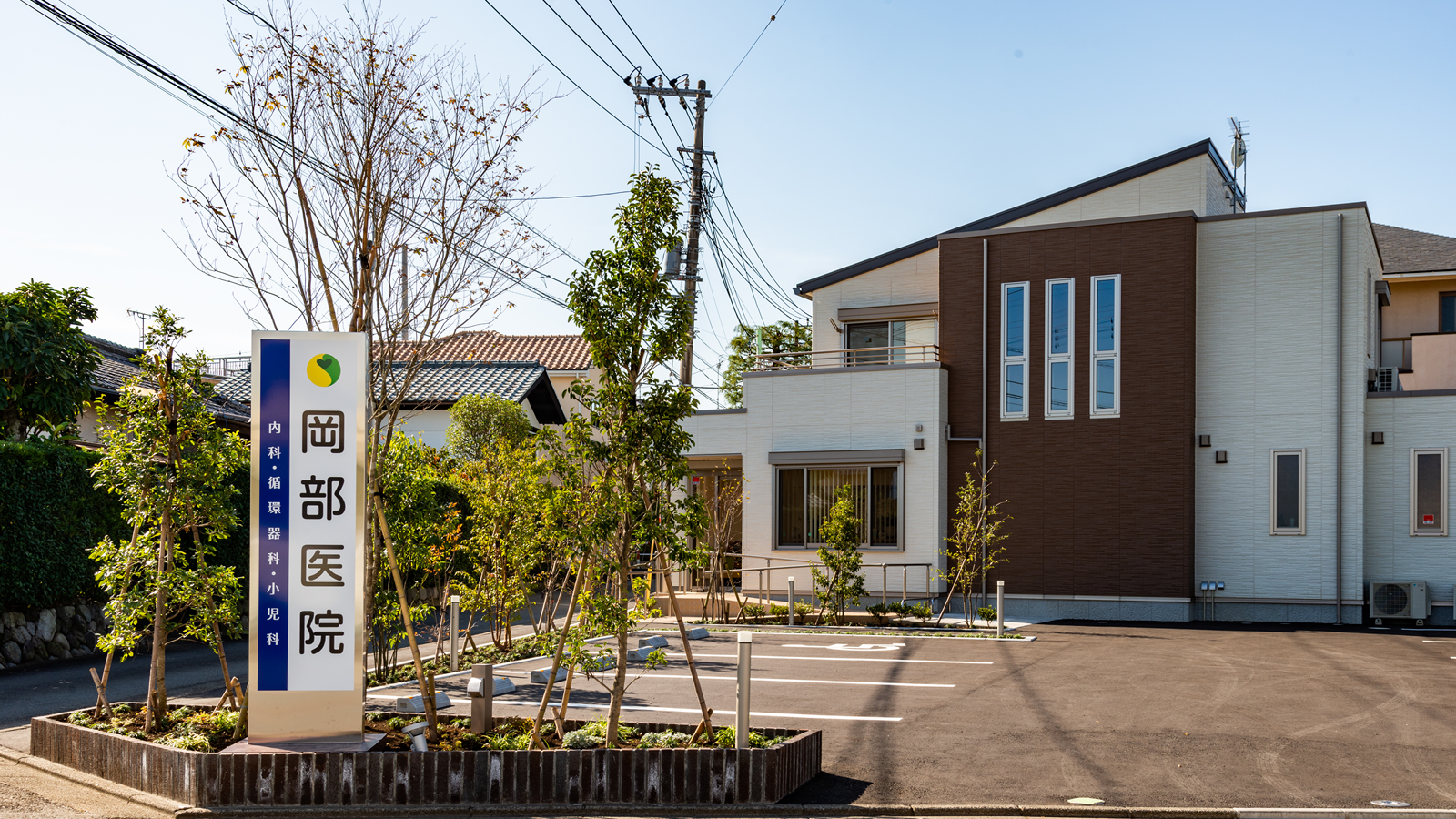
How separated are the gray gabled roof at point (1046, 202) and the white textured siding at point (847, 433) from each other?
2.98 m

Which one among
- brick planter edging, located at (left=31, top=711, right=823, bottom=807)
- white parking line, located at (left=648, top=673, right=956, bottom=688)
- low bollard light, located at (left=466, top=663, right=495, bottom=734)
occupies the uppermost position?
low bollard light, located at (left=466, top=663, right=495, bottom=734)

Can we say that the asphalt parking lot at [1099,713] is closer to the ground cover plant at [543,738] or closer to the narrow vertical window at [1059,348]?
the ground cover plant at [543,738]

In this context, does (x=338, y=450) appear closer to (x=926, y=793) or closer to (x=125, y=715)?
(x=125, y=715)

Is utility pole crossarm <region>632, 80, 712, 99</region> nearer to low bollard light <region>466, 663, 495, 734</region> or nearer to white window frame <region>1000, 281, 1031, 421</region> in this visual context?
white window frame <region>1000, 281, 1031, 421</region>

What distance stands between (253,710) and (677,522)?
270 centimetres

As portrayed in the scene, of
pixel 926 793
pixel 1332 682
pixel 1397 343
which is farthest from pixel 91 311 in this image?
pixel 1397 343

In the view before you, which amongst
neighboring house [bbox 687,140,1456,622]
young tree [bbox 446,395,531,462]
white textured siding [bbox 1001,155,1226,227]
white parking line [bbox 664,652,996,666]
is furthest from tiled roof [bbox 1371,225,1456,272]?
young tree [bbox 446,395,531,462]

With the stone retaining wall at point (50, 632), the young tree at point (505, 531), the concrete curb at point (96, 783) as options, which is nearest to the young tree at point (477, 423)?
the young tree at point (505, 531)

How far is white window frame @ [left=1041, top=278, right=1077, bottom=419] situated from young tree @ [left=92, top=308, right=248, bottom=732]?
13636 millimetres

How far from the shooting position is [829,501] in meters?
18.5

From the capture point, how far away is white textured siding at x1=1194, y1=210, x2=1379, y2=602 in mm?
16469

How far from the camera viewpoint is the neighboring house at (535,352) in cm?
3278

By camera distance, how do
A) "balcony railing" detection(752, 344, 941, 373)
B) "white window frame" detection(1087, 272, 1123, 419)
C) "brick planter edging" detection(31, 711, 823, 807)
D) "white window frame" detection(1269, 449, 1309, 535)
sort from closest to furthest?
"brick planter edging" detection(31, 711, 823, 807)
"white window frame" detection(1269, 449, 1309, 535)
"white window frame" detection(1087, 272, 1123, 419)
"balcony railing" detection(752, 344, 941, 373)

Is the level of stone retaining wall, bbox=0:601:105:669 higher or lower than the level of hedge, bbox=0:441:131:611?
lower
